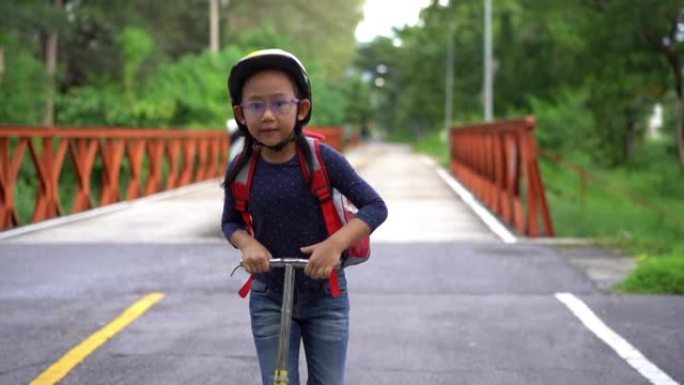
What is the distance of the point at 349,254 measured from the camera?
3180 millimetres

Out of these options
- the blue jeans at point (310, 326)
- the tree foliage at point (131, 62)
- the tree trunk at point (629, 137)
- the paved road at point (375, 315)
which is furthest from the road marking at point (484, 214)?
the tree foliage at point (131, 62)

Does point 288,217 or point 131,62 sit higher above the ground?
point 131,62

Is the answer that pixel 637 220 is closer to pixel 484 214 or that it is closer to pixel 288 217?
pixel 484 214

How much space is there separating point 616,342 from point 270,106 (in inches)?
139

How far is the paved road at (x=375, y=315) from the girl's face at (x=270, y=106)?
2244 millimetres

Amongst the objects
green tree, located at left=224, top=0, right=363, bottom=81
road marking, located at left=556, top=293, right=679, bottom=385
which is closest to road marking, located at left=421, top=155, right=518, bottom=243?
road marking, located at left=556, top=293, right=679, bottom=385

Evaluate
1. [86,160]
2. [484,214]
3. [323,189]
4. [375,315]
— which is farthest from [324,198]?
[86,160]

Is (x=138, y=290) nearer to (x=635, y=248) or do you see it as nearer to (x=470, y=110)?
(x=635, y=248)

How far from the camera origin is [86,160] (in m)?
14.0

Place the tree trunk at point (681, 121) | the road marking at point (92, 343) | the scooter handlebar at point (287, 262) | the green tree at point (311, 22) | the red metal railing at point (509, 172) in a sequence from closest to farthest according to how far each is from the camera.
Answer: the scooter handlebar at point (287, 262) < the road marking at point (92, 343) < the red metal railing at point (509, 172) < the tree trunk at point (681, 121) < the green tree at point (311, 22)

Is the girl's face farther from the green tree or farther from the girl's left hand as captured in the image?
the green tree

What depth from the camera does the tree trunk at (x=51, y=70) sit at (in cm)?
3075

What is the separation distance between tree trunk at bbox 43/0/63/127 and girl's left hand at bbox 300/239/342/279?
90.0ft

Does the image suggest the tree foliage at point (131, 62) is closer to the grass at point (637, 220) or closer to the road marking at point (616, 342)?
the grass at point (637, 220)
